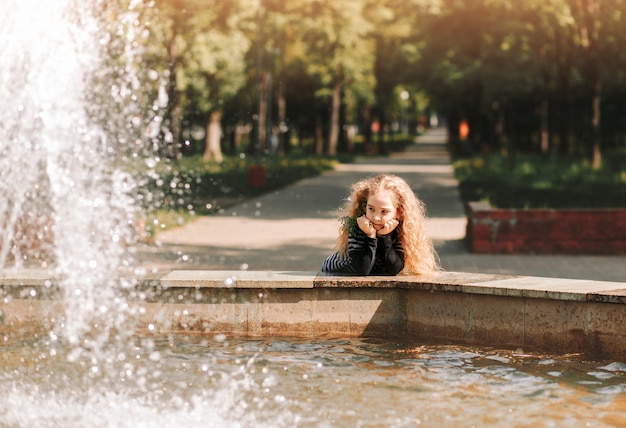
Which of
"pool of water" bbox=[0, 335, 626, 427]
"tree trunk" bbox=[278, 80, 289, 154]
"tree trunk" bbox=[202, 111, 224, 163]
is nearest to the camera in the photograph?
"pool of water" bbox=[0, 335, 626, 427]

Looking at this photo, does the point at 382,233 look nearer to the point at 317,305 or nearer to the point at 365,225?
the point at 365,225

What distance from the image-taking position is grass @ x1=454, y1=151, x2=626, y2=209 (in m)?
20.7

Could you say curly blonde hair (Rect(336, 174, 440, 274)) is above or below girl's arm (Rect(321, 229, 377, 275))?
above

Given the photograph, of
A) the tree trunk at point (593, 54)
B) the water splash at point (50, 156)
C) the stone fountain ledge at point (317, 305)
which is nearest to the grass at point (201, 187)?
the water splash at point (50, 156)

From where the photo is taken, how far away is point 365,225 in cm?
754

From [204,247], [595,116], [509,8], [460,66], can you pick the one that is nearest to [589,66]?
[595,116]

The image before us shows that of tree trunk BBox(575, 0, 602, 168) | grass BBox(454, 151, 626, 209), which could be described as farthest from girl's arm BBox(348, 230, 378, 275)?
tree trunk BBox(575, 0, 602, 168)

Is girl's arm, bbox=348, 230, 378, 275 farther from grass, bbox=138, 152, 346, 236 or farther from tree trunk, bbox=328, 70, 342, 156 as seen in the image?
tree trunk, bbox=328, 70, 342, 156

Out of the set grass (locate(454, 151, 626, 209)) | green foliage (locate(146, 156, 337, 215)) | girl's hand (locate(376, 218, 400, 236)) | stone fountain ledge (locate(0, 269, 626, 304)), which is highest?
girl's hand (locate(376, 218, 400, 236))

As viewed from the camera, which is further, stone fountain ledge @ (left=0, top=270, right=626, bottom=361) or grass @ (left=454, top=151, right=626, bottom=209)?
grass @ (left=454, top=151, right=626, bottom=209)

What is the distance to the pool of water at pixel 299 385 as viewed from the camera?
5.84 meters

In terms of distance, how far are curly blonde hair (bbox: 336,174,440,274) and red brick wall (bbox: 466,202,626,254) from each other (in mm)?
6823

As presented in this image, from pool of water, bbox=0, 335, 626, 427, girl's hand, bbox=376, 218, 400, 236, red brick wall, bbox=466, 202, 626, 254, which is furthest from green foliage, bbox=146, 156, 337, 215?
pool of water, bbox=0, 335, 626, 427

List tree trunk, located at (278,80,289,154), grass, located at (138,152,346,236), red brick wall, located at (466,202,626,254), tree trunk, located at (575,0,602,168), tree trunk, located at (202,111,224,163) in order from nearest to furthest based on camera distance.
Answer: red brick wall, located at (466,202,626,254), grass, located at (138,152,346,236), tree trunk, located at (575,0,602,168), tree trunk, located at (202,111,224,163), tree trunk, located at (278,80,289,154)
